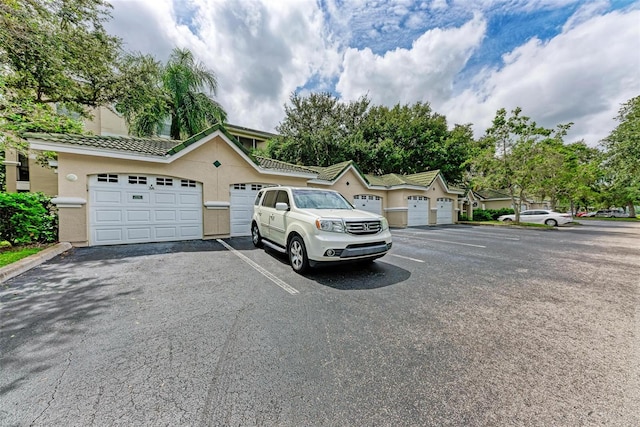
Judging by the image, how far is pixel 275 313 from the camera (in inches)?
146

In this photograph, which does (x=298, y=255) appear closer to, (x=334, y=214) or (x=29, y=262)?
(x=334, y=214)

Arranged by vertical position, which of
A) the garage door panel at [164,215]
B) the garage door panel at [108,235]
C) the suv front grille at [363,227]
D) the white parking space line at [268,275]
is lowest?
the white parking space line at [268,275]

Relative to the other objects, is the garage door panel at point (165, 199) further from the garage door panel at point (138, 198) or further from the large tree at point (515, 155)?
the large tree at point (515, 155)

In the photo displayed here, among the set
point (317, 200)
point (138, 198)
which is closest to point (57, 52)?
point (138, 198)

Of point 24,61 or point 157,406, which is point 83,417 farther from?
point 24,61

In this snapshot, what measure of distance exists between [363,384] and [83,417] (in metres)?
2.28

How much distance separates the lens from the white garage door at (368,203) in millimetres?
18281

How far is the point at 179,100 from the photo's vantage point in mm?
17266

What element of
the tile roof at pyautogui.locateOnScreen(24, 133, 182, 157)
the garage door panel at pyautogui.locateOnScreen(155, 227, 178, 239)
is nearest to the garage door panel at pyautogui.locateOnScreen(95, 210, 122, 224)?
the garage door panel at pyautogui.locateOnScreen(155, 227, 178, 239)

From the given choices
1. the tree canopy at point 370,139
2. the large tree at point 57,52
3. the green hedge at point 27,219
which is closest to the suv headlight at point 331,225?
the green hedge at point 27,219

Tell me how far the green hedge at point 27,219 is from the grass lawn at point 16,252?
0.44m

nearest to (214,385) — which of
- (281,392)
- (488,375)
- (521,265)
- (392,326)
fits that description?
(281,392)

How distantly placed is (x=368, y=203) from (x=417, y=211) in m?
4.57

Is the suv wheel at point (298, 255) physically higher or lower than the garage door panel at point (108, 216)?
lower
